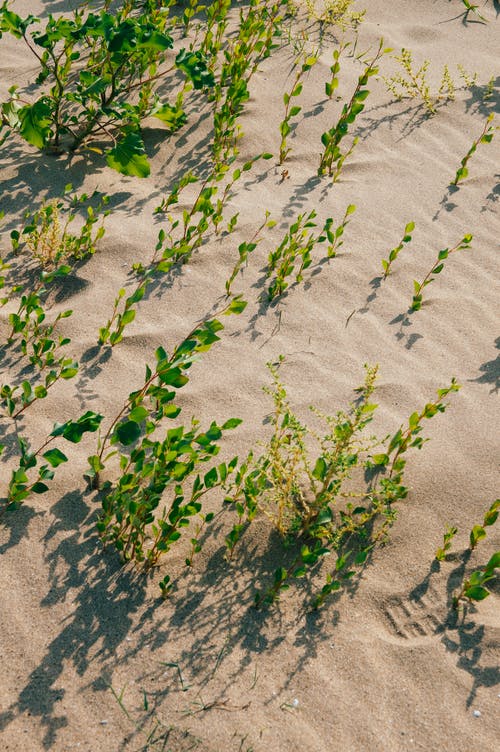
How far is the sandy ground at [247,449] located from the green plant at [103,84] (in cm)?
26

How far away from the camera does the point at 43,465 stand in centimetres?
295

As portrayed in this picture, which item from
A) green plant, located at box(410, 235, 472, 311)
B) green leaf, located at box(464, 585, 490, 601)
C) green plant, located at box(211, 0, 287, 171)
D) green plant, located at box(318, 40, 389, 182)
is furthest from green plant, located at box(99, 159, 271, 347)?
green leaf, located at box(464, 585, 490, 601)

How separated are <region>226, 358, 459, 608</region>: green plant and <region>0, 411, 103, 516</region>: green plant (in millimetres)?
649

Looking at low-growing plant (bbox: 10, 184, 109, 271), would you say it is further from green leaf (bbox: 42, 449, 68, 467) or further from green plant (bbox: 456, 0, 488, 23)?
green plant (bbox: 456, 0, 488, 23)

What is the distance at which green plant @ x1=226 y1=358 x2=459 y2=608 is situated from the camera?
9.08 ft

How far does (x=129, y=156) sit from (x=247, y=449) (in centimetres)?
190

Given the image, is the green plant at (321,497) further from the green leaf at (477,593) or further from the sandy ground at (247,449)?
the green leaf at (477,593)

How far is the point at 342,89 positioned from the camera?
5.70 meters

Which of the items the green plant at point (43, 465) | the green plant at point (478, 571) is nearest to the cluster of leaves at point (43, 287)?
the green plant at point (43, 465)

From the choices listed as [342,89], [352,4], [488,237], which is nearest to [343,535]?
[488,237]

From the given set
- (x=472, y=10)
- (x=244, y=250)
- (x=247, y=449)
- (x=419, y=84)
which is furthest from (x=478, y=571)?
(x=472, y=10)

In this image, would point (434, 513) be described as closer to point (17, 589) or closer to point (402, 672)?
point (402, 672)

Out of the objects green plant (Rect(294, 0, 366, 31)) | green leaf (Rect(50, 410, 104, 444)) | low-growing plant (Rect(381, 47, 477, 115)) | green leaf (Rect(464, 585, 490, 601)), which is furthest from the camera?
green plant (Rect(294, 0, 366, 31))

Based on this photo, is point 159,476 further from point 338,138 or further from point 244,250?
point 338,138
